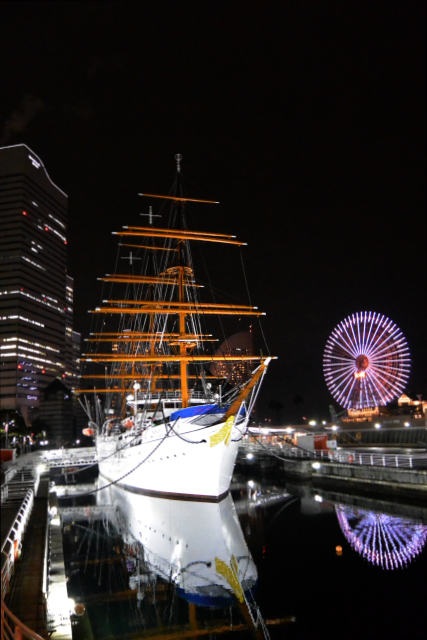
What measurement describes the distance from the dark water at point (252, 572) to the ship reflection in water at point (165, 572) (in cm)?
4

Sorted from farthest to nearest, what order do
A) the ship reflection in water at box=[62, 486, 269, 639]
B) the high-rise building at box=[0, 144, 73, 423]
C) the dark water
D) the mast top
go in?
the high-rise building at box=[0, 144, 73, 423] < the mast top < the ship reflection in water at box=[62, 486, 269, 639] < the dark water

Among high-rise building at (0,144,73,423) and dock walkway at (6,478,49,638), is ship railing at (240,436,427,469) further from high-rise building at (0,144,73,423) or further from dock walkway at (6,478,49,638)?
high-rise building at (0,144,73,423)

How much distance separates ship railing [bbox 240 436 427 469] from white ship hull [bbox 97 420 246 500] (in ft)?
10.2

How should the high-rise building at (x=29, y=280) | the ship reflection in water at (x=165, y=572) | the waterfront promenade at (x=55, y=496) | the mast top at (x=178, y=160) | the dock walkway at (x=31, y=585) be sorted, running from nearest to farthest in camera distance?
the dock walkway at (x=31, y=585), the waterfront promenade at (x=55, y=496), the ship reflection in water at (x=165, y=572), the mast top at (x=178, y=160), the high-rise building at (x=29, y=280)

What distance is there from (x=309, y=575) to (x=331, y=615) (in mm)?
3053

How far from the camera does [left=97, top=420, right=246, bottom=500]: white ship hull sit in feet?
87.6

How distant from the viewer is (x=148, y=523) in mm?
24125

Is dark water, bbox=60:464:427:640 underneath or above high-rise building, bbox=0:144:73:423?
underneath

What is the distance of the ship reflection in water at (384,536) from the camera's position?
54.2 ft

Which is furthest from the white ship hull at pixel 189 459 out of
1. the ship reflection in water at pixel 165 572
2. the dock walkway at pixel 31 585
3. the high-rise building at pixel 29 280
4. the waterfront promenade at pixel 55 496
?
the high-rise building at pixel 29 280

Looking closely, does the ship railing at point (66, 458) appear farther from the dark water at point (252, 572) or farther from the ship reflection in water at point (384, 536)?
the ship reflection in water at point (384, 536)

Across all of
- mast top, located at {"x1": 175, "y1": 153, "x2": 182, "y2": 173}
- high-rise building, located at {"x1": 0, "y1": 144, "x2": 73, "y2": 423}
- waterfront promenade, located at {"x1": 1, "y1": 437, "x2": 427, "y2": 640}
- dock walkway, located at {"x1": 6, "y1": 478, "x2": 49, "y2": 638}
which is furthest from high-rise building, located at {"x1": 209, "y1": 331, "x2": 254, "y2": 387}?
high-rise building, located at {"x1": 0, "y1": 144, "x2": 73, "y2": 423}

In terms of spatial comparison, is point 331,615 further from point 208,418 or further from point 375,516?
point 208,418

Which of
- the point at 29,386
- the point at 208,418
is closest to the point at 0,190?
the point at 29,386
